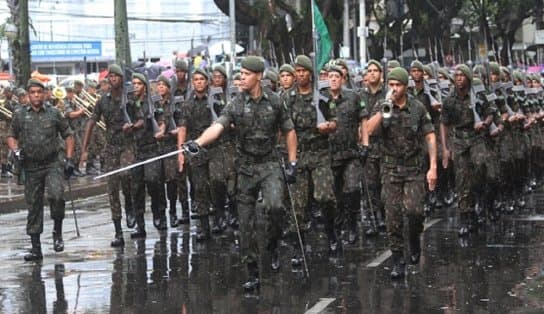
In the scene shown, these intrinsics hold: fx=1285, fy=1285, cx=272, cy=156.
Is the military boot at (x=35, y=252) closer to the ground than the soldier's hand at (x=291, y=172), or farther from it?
closer to the ground

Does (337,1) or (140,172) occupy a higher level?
(337,1)

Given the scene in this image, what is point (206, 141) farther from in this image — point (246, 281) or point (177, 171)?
point (177, 171)

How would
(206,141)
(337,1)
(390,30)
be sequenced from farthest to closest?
(390,30) → (337,1) → (206,141)

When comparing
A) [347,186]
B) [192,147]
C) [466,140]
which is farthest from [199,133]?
[192,147]

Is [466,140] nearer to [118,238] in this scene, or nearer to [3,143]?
[118,238]

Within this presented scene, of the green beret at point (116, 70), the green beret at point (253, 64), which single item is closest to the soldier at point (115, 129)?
the green beret at point (116, 70)

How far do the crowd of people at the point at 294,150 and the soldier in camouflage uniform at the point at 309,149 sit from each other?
0.5 inches

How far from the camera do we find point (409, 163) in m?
11.4

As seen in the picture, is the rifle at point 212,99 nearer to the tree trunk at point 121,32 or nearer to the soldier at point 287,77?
the soldier at point 287,77

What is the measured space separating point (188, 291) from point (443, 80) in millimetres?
7792

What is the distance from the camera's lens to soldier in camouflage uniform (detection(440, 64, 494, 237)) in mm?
14609

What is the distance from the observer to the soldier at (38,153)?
13.3 meters

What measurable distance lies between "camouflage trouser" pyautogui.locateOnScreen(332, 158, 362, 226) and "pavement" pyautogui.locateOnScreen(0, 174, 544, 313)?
0.45 m

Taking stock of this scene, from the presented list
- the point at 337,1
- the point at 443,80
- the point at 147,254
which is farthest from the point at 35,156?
the point at 337,1
